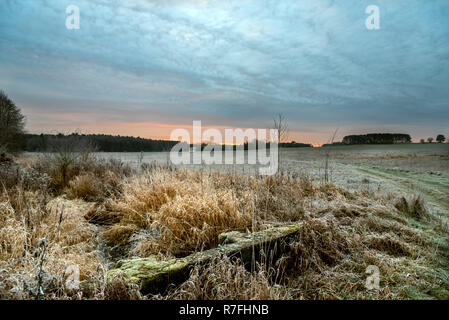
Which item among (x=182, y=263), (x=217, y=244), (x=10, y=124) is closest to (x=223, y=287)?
(x=182, y=263)

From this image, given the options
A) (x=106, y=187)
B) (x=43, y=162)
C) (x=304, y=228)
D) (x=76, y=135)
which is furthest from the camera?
(x=76, y=135)

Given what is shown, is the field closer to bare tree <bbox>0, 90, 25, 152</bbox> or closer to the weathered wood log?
the weathered wood log

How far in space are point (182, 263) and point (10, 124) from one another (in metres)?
21.3

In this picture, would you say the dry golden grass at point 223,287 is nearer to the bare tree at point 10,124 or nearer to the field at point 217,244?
the field at point 217,244

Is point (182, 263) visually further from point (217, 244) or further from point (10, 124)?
point (10, 124)

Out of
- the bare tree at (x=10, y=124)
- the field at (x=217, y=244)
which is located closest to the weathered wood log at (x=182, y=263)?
the field at (x=217, y=244)

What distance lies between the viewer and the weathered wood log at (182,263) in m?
2.61

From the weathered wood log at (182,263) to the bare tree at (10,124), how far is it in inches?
748

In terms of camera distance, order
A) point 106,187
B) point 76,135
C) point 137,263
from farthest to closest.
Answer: point 76,135 → point 106,187 → point 137,263
